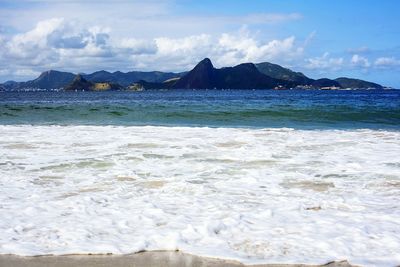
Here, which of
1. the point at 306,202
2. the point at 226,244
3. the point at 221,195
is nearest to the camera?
the point at 226,244

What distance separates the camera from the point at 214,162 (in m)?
12.2

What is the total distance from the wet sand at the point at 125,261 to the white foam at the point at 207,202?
16 centimetres

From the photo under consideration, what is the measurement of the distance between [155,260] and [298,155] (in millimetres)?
8948

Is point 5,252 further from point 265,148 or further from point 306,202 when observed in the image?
point 265,148

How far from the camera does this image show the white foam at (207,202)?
18.5 ft

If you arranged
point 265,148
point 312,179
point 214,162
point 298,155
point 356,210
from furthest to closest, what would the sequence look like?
1. point 265,148
2. point 298,155
3. point 214,162
4. point 312,179
5. point 356,210

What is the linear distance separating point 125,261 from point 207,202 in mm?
2864

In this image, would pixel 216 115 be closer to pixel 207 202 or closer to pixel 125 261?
pixel 207 202

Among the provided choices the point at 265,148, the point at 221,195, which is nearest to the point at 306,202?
the point at 221,195

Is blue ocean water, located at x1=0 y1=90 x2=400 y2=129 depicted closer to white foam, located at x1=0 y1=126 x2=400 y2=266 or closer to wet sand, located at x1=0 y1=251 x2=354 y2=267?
white foam, located at x1=0 y1=126 x2=400 y2=266

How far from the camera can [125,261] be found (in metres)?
5.11

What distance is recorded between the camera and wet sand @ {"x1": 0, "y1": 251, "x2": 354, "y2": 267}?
5.02 meters

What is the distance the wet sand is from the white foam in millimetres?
162

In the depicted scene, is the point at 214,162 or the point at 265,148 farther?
the point at 265,148
